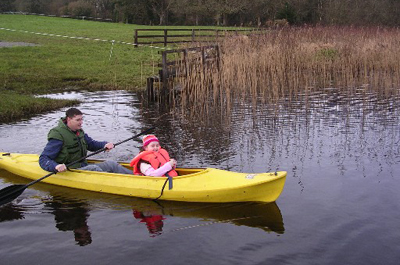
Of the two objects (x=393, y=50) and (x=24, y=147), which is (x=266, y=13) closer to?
(x=393, y=50)

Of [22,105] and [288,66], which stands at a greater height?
[288,66]

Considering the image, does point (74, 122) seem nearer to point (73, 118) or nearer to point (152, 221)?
point (73, 118)

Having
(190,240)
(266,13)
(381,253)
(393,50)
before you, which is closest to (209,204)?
(190,240)

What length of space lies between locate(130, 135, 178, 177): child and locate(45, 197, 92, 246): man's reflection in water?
0.93 meters

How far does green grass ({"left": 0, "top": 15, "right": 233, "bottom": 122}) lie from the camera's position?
16484mm

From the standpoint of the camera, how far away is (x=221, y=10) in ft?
138

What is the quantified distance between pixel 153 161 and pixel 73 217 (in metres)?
1.32

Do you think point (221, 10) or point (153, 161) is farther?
point (221, 10)

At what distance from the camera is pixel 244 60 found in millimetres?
12328

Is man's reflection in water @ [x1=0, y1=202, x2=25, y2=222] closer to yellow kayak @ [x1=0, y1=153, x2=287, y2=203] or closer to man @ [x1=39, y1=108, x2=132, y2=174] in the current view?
man @ [x1=39, y1=108, x2=132, y2=174]

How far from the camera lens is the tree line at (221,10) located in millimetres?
32281

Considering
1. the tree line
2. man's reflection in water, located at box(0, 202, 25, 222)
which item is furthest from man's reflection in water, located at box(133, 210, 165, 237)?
the tree line

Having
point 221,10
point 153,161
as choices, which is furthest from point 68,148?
Result: point 221,10

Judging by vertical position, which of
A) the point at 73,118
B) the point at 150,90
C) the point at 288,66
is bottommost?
the point at 150,90
